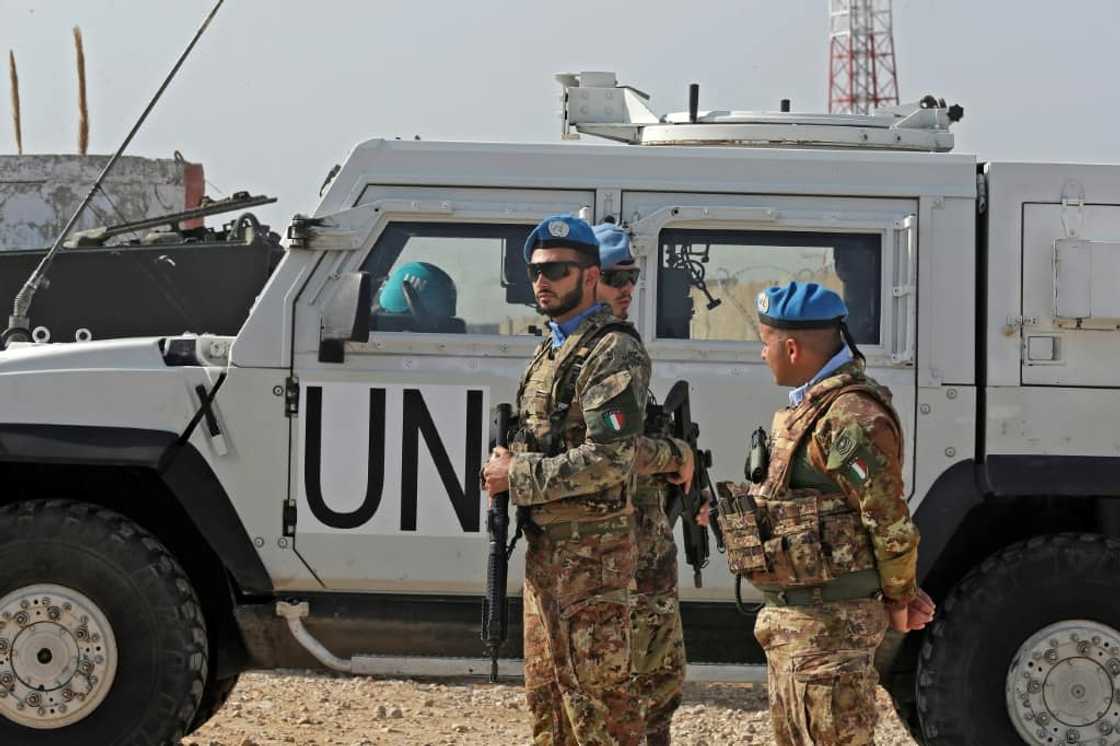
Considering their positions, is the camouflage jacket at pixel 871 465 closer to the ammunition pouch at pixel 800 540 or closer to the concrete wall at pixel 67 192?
the ammunition pouch at pixel 800 540

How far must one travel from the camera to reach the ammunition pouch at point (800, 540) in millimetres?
3844

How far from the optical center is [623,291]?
5.11 meters

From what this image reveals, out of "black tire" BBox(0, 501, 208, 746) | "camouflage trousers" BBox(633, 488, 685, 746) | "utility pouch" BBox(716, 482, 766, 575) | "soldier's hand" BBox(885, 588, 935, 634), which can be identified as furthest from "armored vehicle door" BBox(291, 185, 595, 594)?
"soldier's hand" BBox(885, 588, 935, 634)

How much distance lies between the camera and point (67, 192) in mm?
14844

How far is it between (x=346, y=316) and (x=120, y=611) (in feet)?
3.85

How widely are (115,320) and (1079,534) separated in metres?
3.85

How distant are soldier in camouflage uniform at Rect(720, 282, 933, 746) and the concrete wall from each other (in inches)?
441

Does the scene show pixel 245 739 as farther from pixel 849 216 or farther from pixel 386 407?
pixel 849 216

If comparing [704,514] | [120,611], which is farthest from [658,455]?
[120,611]

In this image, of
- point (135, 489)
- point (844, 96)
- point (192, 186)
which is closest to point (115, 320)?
point (135, 489)

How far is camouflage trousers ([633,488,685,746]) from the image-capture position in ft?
16.6

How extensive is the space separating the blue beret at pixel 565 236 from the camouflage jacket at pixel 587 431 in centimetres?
19

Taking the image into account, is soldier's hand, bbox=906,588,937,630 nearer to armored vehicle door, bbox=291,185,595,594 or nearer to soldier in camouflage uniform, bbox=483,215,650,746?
soldier in camouflage uniform, bbox=483,215,650,746

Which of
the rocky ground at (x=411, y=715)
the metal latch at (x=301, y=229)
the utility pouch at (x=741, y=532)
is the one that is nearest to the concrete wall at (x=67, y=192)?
the rocky ground at (x=411, y=715)
